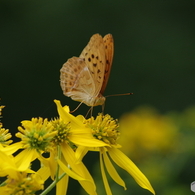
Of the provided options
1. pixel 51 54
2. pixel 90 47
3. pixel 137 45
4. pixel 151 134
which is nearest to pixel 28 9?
pixel 51 54

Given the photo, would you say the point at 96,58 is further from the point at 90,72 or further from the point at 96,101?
the point at 96,101

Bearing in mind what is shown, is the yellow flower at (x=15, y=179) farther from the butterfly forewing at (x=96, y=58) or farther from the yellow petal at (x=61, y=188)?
the butterfly forewing at (x=96, y=58)

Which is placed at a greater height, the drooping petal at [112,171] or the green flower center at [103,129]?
the green flower center at [103,129]

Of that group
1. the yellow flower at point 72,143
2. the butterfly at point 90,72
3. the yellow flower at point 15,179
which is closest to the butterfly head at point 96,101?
the butterfly at point 90,72

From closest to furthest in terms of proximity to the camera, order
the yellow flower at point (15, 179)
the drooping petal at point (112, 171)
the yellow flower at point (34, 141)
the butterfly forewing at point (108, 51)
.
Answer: the yellow flower at point (15, 179) → the yellow flower at point (34, 141) → the drooping petal at point (112, 171) → the butterfly forewing at point (108, 51)

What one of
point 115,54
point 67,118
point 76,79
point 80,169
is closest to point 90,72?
point 76,79

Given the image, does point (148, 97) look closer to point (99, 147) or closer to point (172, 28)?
point (172, 28)
